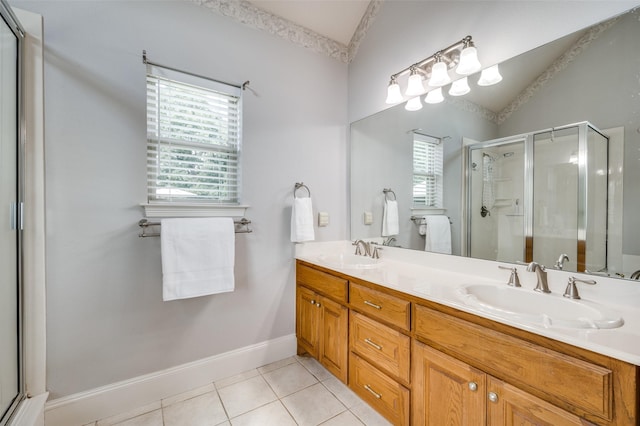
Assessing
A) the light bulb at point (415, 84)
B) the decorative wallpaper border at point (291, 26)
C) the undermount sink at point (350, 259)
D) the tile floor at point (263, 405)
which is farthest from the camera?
the undermount sink at point (350, 259)

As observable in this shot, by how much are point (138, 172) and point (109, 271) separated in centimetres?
58

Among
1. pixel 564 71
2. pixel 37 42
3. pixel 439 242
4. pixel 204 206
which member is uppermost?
pixel 37 42

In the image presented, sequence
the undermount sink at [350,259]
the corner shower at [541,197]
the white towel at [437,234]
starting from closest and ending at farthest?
1. the corner shower at [541,197]
2. the white towel at [437,234]
3. the undermount sink at [350,259]

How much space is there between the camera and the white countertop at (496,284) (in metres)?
0.75

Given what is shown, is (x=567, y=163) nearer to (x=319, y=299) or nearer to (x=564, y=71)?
(x=564, y=71)

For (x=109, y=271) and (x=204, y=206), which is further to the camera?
(x=204, y=206)

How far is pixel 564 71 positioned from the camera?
1.18 m

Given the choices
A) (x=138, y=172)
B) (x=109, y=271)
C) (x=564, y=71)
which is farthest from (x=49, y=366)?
(x=564, y=71)

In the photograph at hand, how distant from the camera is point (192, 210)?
5.58ft

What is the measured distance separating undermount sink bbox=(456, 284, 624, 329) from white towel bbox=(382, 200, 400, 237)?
2.53 feet

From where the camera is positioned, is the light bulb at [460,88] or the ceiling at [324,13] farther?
the ceiling at [324,13]

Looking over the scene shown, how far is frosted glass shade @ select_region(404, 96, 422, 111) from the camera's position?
1783mm

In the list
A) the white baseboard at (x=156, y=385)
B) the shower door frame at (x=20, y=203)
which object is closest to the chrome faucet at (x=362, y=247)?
the white baseboard at (x=156, y=385)

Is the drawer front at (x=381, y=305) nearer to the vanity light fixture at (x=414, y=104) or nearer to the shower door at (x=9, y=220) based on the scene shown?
the vanity light fixture at (x=414, y=104)
